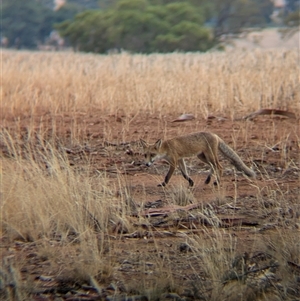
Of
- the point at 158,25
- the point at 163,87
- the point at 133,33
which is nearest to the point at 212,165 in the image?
the point at 163,87

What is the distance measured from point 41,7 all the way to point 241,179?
47.9 m

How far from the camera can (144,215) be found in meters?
6.88

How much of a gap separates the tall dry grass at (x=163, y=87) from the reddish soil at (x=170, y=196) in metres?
0.78

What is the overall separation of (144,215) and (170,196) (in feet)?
2.36

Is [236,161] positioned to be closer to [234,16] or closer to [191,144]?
[191,144]

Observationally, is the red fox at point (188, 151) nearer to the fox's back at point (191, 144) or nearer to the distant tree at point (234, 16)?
the fox's back at point (191, 144)

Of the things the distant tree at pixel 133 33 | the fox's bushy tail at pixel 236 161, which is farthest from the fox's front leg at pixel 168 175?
the distant tree at pixel 133 33

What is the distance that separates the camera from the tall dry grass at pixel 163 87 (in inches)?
529

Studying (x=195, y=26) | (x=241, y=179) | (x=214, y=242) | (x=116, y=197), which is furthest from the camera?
(x=195, y=26)

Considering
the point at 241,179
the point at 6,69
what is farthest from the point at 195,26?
the point at 241,179

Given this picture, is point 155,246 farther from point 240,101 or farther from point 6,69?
point 6,69

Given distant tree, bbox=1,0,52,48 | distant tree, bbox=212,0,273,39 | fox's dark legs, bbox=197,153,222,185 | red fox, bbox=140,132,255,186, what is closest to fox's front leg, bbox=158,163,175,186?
red fox, bbox=140,132,255,186

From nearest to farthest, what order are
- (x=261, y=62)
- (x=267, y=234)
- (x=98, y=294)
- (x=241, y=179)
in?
(x=98, y=294) → (x=267, y=234) → (x=241, y=179) → (x=261, y=62)

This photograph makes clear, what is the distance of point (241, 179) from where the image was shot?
28.5 feet
